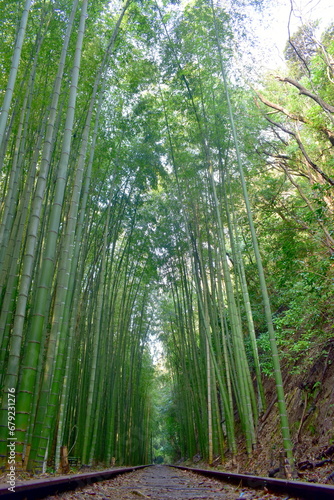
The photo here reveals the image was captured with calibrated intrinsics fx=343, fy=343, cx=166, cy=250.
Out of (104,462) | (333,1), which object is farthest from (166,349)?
(333,1)

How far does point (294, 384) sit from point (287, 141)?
437 centimetres

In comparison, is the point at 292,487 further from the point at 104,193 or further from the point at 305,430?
the point at 104,193

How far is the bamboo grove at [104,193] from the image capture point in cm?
248

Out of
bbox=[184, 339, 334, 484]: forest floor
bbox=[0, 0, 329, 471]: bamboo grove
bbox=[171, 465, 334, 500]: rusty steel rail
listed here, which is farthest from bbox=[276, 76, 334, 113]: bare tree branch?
A: bbox=[171, 465, 334, 500]: rusty steel rail

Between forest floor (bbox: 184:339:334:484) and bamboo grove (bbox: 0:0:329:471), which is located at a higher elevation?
bamboo grove (bbox: 0:0:329:471)

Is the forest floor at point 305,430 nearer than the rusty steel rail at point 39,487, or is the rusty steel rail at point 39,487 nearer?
the rusty steel rail at point 39,487

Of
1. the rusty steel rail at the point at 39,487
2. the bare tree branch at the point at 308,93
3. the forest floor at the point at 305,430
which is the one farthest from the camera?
the bare tree branch at the point at 308,93

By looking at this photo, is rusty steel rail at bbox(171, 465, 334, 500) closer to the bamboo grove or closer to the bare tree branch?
the bamboo grove

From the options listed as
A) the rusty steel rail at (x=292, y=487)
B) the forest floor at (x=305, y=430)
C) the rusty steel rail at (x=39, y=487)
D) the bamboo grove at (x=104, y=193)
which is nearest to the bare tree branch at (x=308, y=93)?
the bamboo grove at (x=104, y=193)

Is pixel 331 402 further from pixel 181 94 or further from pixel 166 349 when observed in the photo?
pixel 166 349

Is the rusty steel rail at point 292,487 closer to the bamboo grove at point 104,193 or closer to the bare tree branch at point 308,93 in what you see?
the bamboo grove at point 104,193

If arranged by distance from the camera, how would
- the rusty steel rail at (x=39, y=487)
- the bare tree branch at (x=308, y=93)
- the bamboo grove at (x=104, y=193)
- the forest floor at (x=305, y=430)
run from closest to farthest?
1. the rusty steel rail at (x=39, y=487)
2. the bamboo grove at (x=104, y=193)
3. the forest floor at (x=305, y=430)
4. the bare tree branch at (x=308, y=93)

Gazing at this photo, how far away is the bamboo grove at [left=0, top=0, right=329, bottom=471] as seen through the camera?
8.14 feet

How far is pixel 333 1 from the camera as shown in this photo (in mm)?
4508
